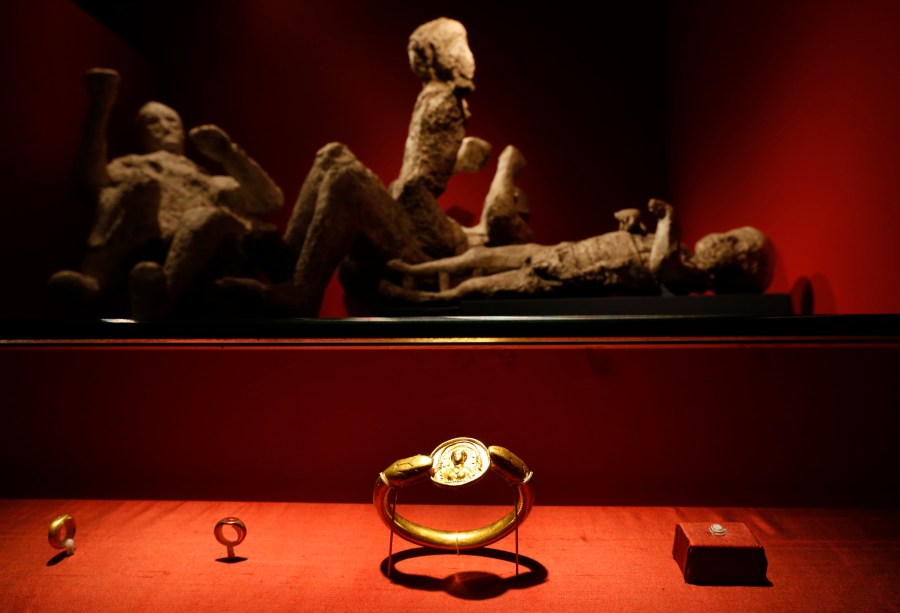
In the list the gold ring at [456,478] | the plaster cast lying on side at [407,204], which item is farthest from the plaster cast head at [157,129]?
the gold ring at [456,478]

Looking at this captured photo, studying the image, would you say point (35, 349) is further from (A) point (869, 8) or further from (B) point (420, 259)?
(A) point (869, 8)

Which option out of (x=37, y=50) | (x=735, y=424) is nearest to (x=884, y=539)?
(x=735, y=424)

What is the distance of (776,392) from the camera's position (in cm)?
153

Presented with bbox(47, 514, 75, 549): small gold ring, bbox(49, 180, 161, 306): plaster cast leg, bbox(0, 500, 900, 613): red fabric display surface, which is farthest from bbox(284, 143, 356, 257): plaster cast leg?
bbox(47, 514, 75, 549): small gold ring

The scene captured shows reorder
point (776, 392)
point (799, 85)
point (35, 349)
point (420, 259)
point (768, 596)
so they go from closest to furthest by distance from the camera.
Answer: point (768, 596) < point (776, 392) < point (35, 349) < point (799, 85) < point (420, 259)

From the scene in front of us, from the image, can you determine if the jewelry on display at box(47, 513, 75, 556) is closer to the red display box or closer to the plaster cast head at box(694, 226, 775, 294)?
the red display box

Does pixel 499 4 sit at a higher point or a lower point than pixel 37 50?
higher

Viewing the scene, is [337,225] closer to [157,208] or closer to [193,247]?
[193,247]

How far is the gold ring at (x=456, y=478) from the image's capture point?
3.87 feet

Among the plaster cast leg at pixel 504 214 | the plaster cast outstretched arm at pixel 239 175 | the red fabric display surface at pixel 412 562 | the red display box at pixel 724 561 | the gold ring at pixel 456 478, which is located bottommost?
the red fabric display surface at pixel 412 562

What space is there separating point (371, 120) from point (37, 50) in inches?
62.5

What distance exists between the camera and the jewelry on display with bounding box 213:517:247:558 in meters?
1.24

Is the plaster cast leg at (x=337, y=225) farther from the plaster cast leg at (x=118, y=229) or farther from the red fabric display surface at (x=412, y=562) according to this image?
the red fabric display surface at (x=412, y=562)

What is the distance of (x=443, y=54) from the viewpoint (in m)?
2.98
